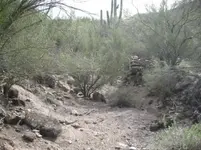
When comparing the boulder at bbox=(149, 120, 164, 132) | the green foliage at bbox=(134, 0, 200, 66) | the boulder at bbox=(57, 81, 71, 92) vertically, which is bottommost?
the boulder at bbox=(149, 120, 164, 132)

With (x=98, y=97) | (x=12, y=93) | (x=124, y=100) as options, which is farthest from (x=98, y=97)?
(x=12, y=93)

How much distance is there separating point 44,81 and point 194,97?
17.0 feet

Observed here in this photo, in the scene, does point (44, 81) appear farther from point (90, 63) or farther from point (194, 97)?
point (194, 97)

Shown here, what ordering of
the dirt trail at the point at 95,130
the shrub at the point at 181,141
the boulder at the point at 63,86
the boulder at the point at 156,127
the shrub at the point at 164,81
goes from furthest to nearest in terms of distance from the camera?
the boulder at the point at 63,86, the shrub at the point at 164,81, the boulder at the point at 156,127, the dirt trail at the point at 95,130, the shrub at the point at 181,141

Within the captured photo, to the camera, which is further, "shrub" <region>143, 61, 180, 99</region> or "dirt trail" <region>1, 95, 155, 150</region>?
"shrub" <region>143, 61, 180, 99</region>

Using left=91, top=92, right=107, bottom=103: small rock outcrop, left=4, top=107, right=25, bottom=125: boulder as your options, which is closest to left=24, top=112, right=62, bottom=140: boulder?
left=4, top=107, right=25, bottom=125: boulder

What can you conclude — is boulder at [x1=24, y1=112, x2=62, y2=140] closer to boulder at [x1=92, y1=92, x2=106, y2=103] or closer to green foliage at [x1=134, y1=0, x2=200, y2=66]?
boulder at [x1=92, y1=92, x2=106, y2=103]

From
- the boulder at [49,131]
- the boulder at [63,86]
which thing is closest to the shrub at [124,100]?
the boulder at [63,86]

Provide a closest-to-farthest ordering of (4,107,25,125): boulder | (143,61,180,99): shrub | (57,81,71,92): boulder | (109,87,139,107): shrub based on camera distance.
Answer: (4,107,25,125): boulder < (109,87,139,107): shrub < (143,61,180,99): shrub < (57,81,71,92): boulder

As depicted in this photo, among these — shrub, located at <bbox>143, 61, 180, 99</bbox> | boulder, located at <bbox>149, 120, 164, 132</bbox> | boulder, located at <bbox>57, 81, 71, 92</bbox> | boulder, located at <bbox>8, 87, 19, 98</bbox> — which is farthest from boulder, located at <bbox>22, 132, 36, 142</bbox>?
shrub, located at <bbox>143, 61, 180, 99</bbox>

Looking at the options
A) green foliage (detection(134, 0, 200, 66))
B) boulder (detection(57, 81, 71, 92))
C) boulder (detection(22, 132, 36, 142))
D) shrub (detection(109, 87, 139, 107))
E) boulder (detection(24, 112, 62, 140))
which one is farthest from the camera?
green foliage (detection(134, 0, 200, 66))

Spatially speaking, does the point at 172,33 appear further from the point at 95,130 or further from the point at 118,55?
the point at 95,130

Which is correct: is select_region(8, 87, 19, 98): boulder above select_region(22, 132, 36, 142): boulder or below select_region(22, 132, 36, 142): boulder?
above

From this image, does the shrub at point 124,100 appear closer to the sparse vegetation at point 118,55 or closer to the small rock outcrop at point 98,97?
the sparse vegetation at point 118,55
